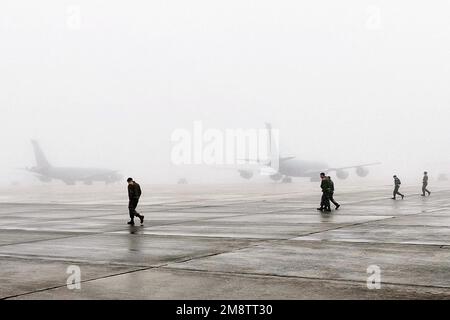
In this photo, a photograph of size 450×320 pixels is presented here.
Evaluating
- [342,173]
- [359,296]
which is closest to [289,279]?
[359,296]

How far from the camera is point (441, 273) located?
8.98 metres

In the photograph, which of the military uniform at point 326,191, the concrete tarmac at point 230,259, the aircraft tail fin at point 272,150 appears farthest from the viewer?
the aircraft tail fin at point 272,150

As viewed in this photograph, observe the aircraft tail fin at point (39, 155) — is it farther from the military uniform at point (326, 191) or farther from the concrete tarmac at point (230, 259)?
the concrete tarmac at point (230, 259)

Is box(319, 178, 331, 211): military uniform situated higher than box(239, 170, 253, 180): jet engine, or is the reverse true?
box(239, 170, 253, 180): jet engine

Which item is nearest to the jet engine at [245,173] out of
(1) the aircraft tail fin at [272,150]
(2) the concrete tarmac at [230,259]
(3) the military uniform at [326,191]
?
(1) the aircraft tail fin at [272,150]

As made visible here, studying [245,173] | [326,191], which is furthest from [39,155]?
[326,191]

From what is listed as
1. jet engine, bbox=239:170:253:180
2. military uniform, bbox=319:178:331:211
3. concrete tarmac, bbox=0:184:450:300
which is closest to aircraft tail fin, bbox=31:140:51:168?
jet engine, bbox=239:170:253:180

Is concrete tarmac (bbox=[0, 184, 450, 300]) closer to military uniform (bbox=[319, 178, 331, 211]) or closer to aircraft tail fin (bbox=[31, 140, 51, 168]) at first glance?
military uniform (bbox=[319, 178, 331, 211])

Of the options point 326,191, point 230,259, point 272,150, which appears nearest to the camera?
point 230,259

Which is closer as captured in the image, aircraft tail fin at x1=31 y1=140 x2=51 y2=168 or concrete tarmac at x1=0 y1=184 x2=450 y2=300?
concrete tarmac at x1=0 y1=184 x2=450 y2=300

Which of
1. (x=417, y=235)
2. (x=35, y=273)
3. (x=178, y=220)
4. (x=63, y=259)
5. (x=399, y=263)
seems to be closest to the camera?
(x=35, y=273)

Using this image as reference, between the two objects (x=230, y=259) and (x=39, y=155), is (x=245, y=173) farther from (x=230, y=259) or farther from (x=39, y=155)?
(x=230, y=259)
